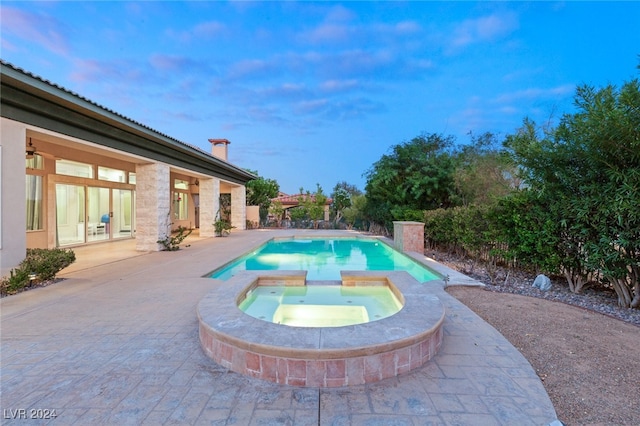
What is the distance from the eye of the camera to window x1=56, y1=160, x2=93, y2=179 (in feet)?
35.5

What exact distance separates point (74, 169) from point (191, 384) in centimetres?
1221

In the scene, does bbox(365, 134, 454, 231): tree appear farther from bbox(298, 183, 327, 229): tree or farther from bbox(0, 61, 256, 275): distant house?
bbox(0, 61, 256, 275): distant house

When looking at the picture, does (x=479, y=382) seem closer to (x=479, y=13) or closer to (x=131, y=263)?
(x=131, y=263)

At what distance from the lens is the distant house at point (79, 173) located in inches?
227

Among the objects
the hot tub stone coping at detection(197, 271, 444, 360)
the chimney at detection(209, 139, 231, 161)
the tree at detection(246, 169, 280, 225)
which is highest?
the chimney at detection(209, 139, 231, 161)

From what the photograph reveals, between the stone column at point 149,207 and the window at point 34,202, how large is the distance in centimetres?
280

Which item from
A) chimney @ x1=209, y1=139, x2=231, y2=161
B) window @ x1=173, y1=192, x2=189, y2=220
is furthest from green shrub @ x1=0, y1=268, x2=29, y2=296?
chimney @ x1=209, y1=139, x2=231, y2=161

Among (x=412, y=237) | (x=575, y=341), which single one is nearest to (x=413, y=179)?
(x=412, y=237)

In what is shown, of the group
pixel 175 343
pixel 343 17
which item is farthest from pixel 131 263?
pixel 343 17

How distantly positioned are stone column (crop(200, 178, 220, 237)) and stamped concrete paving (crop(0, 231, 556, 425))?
37.4 ft

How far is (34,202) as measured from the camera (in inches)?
381

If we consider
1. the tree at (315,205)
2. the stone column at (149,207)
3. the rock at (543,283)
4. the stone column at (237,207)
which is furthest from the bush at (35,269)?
the tree at (315,205)

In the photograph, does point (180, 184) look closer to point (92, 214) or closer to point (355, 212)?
point (92, 214)

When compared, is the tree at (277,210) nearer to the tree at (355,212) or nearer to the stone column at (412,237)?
the tree at (355,212)
